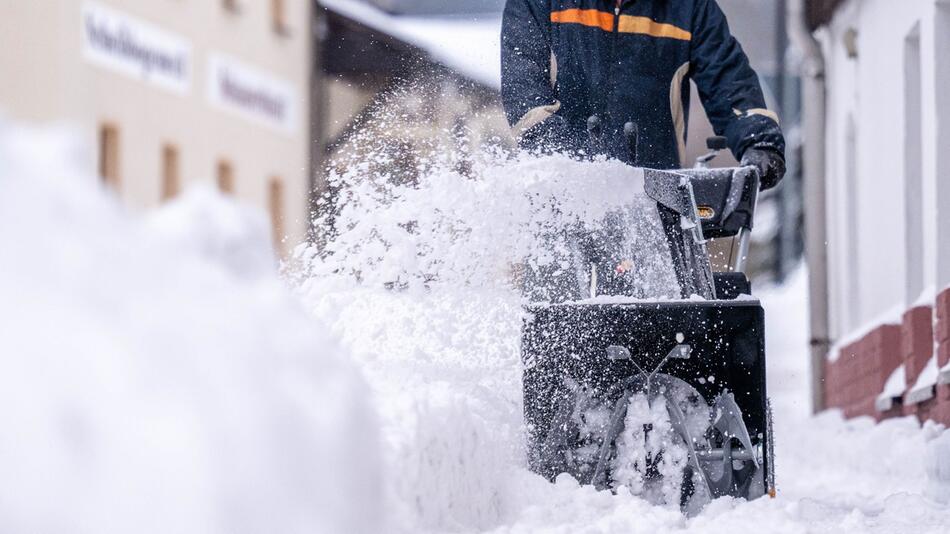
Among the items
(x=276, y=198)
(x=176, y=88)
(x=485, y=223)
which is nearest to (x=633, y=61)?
(x=485, y=223)

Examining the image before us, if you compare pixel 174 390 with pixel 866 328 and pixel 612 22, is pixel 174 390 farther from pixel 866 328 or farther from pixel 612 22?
pixel 866 328

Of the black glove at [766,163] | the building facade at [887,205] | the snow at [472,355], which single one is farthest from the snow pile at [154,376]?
the building facade at [887,205]

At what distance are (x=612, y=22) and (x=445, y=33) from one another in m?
17.1

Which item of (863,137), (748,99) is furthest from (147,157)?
(748,99)

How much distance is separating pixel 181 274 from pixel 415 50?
82.5ft

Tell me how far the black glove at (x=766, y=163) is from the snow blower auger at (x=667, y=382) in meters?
0.27

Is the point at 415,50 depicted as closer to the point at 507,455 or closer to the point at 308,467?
the point at 507,455

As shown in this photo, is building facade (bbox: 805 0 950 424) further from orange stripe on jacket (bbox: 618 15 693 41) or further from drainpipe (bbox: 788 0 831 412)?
orange stripe on jacket (bbox: 618 15 693 41)

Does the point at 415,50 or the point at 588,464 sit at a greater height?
the point at 415,50

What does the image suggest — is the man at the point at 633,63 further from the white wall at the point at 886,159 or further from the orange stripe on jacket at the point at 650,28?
the white wall at the point at 886,159

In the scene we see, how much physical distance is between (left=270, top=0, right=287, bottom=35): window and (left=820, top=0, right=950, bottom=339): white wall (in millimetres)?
13831

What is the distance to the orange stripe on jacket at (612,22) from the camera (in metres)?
6.93

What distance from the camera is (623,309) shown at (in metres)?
5.95

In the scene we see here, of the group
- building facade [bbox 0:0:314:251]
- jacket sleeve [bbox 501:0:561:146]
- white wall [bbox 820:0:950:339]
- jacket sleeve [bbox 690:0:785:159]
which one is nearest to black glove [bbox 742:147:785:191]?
jacket sleeve [bbox 690:0:785:159]
